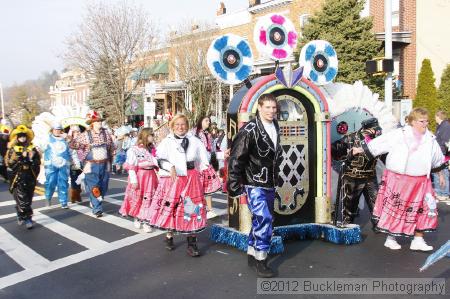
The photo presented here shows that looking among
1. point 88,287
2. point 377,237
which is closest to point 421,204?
point 377,237

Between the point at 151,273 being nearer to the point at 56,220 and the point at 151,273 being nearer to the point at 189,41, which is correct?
the point at 56,220

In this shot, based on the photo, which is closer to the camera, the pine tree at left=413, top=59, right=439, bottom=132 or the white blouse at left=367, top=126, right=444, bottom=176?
the white blouse at left=367, top=126, right=444, bottom=176

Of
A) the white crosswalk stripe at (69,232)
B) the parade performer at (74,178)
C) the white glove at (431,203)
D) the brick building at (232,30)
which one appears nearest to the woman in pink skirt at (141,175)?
the white crosswalk stripe at (69,232)

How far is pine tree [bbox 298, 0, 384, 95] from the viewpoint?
57.3 ft

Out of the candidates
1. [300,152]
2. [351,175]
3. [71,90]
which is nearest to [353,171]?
[351,175]

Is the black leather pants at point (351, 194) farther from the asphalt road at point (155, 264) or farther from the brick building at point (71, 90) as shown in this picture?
the brick building at point (71, 90)

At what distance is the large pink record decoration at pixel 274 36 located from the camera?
612 cm

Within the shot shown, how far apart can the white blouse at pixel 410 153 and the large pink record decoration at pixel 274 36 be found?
1.82 m

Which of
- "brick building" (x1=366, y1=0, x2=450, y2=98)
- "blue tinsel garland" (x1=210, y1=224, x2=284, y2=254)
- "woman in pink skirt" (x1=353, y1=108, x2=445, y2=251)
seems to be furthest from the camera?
"brick building" (x1=366, y1=0, x2=450, y2=98)

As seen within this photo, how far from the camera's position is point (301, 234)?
20.5 feet

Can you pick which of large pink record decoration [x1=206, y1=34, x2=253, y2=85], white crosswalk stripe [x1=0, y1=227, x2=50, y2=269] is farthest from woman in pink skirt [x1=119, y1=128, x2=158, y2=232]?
large pink record decoration [x1=206, y1=34, x2=253, y2=85]

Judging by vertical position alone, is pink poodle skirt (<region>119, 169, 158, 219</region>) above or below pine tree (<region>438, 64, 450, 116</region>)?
below

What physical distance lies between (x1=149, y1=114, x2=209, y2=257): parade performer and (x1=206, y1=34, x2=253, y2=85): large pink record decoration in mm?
780

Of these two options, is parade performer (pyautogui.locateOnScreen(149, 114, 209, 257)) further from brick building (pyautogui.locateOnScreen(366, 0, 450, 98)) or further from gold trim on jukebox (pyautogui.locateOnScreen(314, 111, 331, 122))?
brick building (pyautogui.locateOnScreen(366, 0, 450, 98))
